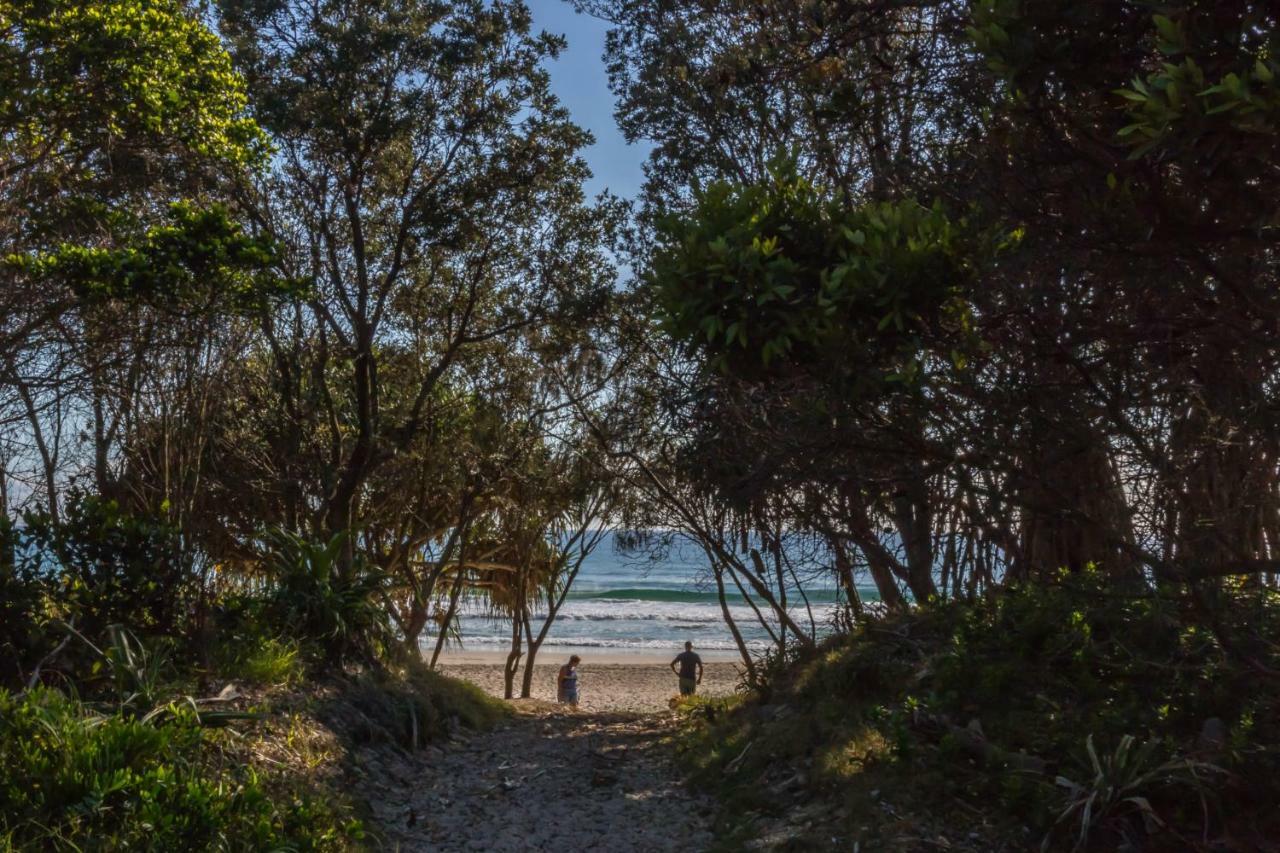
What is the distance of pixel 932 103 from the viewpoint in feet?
19.5

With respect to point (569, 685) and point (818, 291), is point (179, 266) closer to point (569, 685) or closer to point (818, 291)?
point (818, 291)

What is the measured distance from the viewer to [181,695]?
262 inches

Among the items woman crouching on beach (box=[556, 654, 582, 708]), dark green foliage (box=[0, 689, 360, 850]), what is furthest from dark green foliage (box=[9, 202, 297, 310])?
woman crouching on beach (box=[556, 654, 582, 708])

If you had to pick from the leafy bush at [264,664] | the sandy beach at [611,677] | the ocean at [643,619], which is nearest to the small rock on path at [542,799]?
the leafy bush at [264,664]

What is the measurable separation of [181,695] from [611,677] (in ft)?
79.7

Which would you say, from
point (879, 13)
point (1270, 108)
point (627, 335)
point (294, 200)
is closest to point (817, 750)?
point (879, 13)

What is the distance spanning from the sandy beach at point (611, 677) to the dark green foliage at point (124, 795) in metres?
18.2

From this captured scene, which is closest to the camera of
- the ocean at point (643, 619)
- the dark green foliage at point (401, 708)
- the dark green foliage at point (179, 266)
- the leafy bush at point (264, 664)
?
the dark green foliage at point (179, 266)

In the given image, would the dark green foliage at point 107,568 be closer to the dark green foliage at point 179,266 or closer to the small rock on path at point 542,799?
the dark green foliage at point 179,266

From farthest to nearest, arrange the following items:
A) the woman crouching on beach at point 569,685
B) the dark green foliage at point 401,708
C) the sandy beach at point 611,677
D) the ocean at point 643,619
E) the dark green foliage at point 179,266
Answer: the ocean at point 643,619 → the sandy beach at point 611,677 → the woman crouching on beach at point 569,685 → the dark green foliage at point 401,708 → the dark green foliage at point 179,266

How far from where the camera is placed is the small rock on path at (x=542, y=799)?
6.72 meters

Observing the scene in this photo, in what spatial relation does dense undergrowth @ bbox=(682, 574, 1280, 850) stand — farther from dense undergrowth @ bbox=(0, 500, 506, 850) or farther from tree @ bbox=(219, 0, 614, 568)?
tree @ bbox=(219, 0, 614, 568)

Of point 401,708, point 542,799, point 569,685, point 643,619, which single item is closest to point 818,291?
point 542,799

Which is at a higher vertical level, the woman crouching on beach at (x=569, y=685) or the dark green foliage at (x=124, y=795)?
the dark green foliage at (x=124, y=795)
